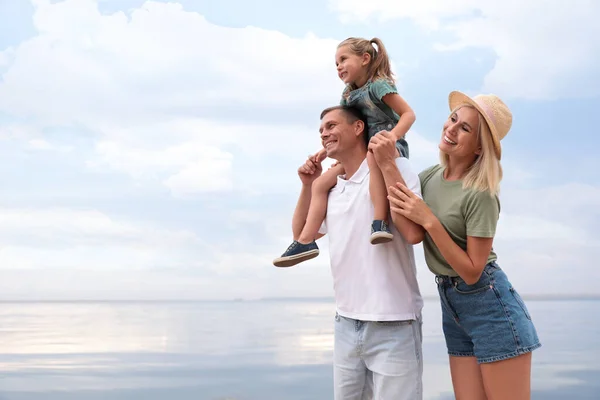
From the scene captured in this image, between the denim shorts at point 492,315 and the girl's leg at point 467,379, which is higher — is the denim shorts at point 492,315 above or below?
above

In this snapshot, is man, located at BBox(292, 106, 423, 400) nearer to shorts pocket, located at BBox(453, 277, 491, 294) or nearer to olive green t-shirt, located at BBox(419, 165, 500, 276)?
olive green t-shirt, located at BBox(419, 165, 500, 276)

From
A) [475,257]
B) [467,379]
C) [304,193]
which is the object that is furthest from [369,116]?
[467,379]

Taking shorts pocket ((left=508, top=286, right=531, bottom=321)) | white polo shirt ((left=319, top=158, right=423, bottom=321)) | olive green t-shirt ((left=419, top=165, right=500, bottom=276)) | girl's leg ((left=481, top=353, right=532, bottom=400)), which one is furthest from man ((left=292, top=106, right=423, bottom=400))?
shorts pocket ((left=508, top=286, right=531, bottom=321))

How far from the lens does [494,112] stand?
125 inches

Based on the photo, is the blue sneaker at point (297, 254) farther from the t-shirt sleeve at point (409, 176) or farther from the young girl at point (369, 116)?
the t-shirt sleeve at point (409, 176)

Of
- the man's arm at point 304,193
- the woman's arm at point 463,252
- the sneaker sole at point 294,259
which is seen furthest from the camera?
the man's arm at point 304,193

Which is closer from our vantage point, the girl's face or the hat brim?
the hat brim

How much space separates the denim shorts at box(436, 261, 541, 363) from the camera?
3.00 meters

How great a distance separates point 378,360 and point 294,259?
731mm

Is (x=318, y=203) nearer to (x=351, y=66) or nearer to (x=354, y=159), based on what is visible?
(x=354, y=159)

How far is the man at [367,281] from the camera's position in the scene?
3.05 m

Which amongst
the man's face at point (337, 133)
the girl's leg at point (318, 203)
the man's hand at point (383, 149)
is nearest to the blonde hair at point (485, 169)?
the man's hand at point (383, 149)

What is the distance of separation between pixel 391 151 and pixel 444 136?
0.31 metres

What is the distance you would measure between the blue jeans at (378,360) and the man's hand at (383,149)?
2.65 feet
